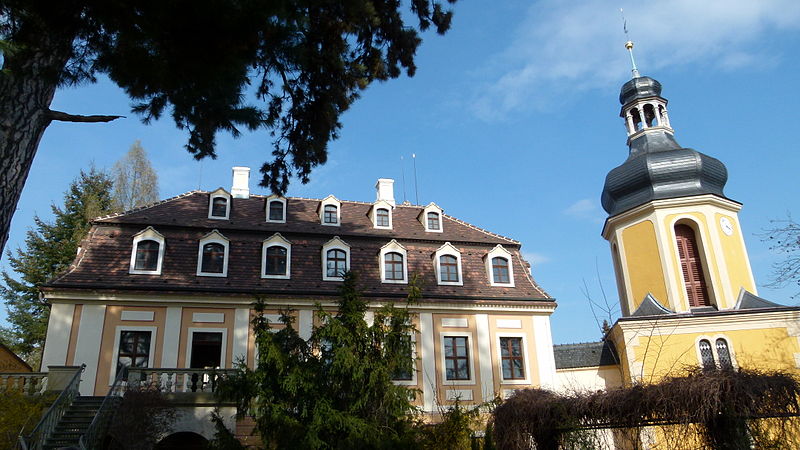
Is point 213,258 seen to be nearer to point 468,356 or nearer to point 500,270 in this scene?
point 468,356

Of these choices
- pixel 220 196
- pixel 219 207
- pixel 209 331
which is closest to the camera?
pixel 209 331

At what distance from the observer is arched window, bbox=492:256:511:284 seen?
2359cm

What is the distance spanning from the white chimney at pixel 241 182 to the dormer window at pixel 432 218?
7.23 metres

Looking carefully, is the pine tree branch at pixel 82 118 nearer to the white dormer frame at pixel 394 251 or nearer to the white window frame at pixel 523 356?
the white dormer frame at pixel 394 251

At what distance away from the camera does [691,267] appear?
992 inches

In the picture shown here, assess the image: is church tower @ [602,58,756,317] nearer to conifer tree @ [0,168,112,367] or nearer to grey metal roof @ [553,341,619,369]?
grey metal roof @ [553,341,619,369]

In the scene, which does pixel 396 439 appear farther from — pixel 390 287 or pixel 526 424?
pixel 390 287

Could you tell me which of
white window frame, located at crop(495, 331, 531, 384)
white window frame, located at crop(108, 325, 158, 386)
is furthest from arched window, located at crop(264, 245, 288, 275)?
white window frame, located at crop(495, 331, 531, 384)

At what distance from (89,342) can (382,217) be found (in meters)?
11.2

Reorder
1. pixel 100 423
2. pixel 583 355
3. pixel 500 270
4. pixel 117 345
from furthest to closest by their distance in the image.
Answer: pixel 583 355 → pixel 500 270 → pixel 117 345 → pixel 100 423

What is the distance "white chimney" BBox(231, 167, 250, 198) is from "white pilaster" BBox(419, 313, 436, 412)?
30.2 feet

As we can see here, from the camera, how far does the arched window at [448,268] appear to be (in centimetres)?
2317

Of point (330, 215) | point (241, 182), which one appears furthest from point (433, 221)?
point (241, 182)

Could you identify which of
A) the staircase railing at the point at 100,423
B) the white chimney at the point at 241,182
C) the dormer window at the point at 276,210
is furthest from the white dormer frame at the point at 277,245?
the staircase railing at the point at 100,423
